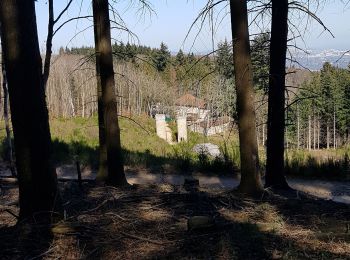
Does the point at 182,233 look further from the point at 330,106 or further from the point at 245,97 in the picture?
the point at 330,106

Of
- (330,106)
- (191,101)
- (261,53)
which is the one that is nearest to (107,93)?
(261,53)

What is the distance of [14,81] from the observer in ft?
13.6

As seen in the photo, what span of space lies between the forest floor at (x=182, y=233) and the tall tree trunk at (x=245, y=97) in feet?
5.20

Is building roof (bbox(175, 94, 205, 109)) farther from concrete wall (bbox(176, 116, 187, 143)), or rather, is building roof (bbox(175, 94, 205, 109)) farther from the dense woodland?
the dense woodland

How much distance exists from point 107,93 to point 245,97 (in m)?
2.73

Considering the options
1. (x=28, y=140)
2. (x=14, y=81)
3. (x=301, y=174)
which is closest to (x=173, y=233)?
(x=28, y=140)

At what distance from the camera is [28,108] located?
13.7 feet

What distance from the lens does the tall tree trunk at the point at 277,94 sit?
8234 millimetres

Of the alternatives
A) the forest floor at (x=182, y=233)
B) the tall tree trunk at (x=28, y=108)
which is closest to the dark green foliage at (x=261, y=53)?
the forest floor at (x=182, y=233)

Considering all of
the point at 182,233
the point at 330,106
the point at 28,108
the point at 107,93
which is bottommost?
the point at 182,233

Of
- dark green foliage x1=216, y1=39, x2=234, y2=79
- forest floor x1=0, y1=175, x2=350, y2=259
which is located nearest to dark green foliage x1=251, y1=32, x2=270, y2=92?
dark green foliage x1=216, y1=39, x2=234, y2=79

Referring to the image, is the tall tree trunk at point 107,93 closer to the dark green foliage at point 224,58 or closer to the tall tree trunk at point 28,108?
the dark green foliage at point 224,58

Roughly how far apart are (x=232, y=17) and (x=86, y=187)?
13.1 ft

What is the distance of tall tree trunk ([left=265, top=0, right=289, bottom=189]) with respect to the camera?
8.23m
